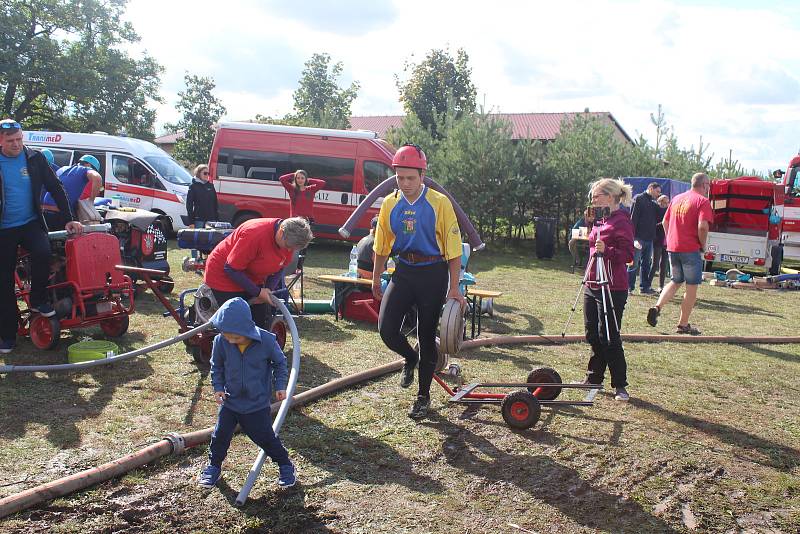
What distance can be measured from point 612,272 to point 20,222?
5.21 m

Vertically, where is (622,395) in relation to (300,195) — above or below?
below

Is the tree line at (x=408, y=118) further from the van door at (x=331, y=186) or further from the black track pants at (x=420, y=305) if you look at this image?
the black track pants at (x=420, y=305)

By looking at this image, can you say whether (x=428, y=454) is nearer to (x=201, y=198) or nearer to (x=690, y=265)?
(x=690, y=265)

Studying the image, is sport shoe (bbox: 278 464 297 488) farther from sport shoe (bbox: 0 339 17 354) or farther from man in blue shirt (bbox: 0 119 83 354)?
sport shoe (bbox: 0 339 17 354)

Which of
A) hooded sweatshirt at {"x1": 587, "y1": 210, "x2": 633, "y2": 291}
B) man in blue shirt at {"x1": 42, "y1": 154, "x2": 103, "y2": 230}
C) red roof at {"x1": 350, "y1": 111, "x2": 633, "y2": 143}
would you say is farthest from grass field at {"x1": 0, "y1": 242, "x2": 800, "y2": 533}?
red roof at {"x1": 350, "y1": 111, "x2": 633, "y2": 143}

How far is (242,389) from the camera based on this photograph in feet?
13.1

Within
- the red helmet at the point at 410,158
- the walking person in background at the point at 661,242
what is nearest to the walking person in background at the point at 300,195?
the red helmet at the point at 410,158

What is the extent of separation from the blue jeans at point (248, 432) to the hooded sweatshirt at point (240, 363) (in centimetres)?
5

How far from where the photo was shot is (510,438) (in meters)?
5.05

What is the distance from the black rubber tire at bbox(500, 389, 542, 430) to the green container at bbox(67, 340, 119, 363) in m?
3.51

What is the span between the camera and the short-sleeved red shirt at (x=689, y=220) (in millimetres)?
9125

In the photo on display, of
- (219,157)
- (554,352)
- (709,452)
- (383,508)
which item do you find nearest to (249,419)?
(383,508)

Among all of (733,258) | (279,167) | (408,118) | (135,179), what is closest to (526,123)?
(408,118)

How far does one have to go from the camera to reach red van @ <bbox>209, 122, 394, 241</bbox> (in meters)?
17.2
